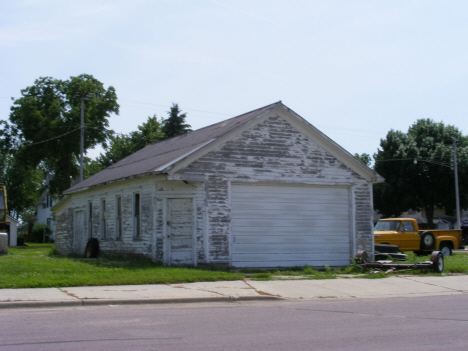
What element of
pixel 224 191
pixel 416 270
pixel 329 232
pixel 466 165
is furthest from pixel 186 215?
pixel 466 165

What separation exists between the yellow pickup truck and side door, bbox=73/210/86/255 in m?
13.3

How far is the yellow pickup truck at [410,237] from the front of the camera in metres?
24.9

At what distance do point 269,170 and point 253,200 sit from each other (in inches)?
45.5

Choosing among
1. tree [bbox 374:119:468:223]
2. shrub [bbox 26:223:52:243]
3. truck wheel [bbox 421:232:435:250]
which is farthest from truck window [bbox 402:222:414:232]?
shrub [bbox 26:223:52:243]

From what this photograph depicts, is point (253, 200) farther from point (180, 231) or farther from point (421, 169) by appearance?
point (421, 169)

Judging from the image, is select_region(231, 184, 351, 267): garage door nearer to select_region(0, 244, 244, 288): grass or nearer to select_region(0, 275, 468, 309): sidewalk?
select_region(0, 244, 244, 288): grass

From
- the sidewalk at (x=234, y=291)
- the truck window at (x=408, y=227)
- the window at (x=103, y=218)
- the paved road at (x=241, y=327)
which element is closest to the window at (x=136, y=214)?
the window at (x=103, y=218)

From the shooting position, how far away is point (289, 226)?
19.0 meters

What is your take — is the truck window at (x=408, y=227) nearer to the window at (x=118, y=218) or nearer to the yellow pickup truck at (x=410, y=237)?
the yellow pickup truck at (x=410, y=237)

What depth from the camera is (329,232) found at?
64.4 feet

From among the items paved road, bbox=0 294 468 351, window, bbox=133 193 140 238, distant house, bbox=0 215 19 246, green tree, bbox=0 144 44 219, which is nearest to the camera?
paved road, bbox=0 294 468 351

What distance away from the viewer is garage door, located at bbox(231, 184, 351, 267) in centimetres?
1823

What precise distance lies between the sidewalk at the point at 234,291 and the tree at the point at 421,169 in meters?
34.9

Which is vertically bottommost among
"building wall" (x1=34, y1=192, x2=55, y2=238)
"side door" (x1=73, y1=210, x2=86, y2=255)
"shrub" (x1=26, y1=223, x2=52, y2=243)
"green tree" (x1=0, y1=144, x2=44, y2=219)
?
"shrub" (x1=26, y1=223, x2=52, y2=243)
